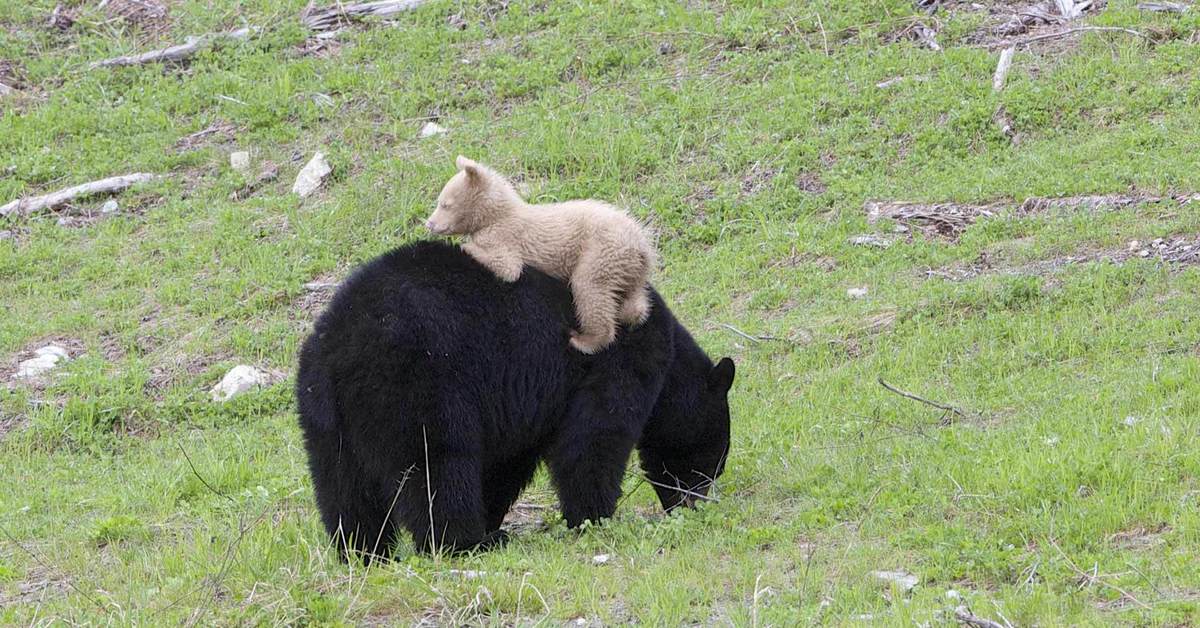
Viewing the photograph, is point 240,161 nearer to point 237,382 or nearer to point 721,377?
point 237,382

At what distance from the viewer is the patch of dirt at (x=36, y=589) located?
7287mm

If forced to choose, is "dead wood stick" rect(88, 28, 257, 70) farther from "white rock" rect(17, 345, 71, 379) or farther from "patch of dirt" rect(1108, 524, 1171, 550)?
"patch of dirt" rect(1108, 524, 1171, 550)

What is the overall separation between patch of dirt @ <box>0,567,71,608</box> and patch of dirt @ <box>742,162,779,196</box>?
8249 mm

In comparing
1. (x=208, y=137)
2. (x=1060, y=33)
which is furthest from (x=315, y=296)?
(x=1060, y=33)

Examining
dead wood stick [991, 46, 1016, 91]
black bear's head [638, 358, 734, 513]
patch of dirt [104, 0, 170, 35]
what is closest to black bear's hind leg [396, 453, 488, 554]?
black bear's head [638, 358, 734, 513]

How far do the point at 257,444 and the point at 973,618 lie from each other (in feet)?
21.4

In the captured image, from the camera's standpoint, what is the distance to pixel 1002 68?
49.7 feet

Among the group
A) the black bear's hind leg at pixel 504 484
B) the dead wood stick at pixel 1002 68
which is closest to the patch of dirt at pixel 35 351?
the black bear's hind leg at pixel 504 484

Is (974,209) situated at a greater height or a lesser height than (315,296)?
greater

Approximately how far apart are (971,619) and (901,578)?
74 centimetres

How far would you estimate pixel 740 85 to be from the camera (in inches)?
637

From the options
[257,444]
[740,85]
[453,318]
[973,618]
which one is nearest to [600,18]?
[740,85]

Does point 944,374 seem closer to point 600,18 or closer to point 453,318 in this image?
point 453,318

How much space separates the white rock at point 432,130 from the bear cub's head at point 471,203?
341 inches
